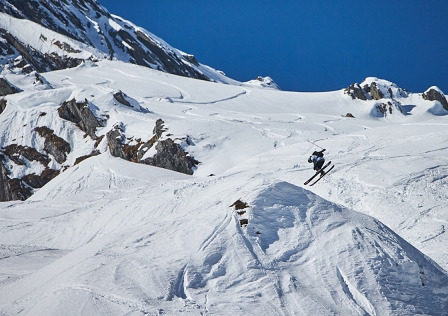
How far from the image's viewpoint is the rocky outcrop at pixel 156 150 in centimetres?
3788

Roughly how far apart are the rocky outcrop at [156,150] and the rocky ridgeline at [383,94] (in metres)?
37.0

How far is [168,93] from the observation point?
62438 mm

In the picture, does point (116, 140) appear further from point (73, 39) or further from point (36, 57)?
point (73, 39)

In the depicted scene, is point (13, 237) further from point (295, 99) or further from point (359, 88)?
point (359, 88)

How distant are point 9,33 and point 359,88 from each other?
72.6 meters

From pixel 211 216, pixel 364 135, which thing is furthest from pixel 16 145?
pixel 211 216

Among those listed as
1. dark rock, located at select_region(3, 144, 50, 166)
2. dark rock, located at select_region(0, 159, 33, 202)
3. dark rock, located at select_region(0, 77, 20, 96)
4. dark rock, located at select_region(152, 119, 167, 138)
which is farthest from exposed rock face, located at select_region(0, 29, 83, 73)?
dark rock, located at select_region(152, 119, 167, 138)

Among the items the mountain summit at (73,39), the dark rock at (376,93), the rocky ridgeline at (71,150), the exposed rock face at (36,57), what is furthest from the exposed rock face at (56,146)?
the dark rock at (376,93)

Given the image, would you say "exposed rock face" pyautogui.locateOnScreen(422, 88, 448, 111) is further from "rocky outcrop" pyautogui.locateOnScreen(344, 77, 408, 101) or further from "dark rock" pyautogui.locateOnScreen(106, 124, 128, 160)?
"dark rock" pyautogui.locateOnScreen(106, 124, 128, 160)

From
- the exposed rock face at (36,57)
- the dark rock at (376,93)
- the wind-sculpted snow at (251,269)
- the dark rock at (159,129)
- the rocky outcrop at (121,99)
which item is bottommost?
the wind-sculpted snow at (251,269)

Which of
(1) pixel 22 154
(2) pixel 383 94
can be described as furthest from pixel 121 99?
(2) pixel 383 94

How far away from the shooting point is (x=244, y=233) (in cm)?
1267

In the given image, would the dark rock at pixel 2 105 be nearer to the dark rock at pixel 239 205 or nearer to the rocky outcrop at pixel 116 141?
the rocky outcrop at pixel 116 141

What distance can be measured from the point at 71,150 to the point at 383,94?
50.3 metres
